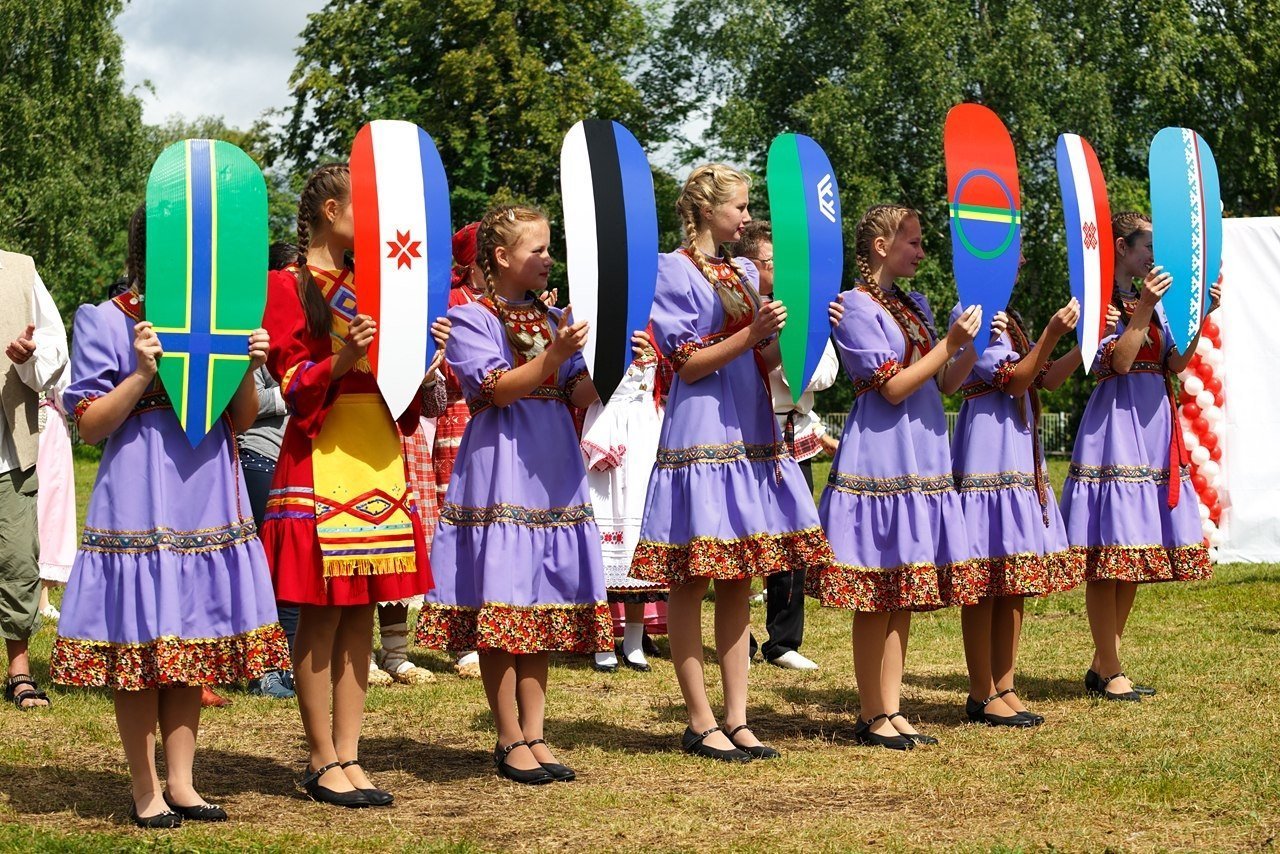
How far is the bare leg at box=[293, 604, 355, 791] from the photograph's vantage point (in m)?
4.71

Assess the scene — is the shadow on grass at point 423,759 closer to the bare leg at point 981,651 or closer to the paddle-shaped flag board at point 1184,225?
the bare leg at point 981,651

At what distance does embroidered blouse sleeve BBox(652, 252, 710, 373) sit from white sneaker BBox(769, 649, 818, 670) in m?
2.75

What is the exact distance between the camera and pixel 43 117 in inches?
1130

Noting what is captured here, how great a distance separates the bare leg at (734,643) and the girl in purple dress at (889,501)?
34 cm

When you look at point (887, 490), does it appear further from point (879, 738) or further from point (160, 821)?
point (160, 821)

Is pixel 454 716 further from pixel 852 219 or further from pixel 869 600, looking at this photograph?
pixel 852 219

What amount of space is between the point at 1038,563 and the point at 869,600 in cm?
83

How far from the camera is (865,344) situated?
5590 mm

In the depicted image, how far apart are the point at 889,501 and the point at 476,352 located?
165 cm

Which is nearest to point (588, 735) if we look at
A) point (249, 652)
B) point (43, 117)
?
point (249, 652)

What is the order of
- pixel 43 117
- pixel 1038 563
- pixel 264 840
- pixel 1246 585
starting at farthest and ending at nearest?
pixel 43 117
pixel 1246 585
pixel 1038 563
pixel 264 840

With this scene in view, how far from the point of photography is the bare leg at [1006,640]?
20.1 feet

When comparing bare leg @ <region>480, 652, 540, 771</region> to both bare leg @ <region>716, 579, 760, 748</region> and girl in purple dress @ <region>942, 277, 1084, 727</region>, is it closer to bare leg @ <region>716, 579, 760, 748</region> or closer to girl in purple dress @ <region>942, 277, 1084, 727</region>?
bare leg @ <region>716, 579, 760, 748</region>

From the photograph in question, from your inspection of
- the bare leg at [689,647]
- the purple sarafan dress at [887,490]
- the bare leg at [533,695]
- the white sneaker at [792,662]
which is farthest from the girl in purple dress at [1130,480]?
the bare leg at [533,695]
